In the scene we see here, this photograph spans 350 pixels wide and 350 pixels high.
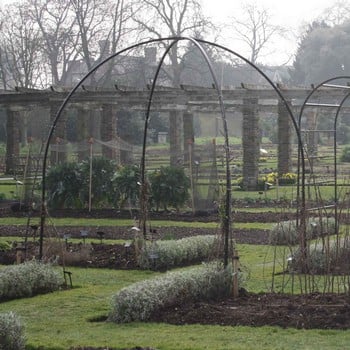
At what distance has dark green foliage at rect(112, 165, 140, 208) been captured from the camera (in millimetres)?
21562

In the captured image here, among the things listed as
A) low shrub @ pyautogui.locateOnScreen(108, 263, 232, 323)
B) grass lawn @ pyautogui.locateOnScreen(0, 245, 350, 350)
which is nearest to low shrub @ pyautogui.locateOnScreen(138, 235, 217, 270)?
grass lawn @ pyautogui.locateOnScreen(0, 245, 350, 350)

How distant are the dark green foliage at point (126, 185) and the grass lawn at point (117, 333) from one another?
1093cm

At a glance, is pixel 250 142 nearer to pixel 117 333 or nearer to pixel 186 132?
pixel 186 132

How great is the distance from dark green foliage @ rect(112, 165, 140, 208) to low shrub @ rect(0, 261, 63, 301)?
1049cm

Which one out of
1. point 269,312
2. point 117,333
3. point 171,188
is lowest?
point 117,333

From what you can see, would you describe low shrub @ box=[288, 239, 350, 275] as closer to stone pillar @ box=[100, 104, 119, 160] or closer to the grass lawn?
the grass lawn

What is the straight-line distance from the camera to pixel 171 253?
1273 cm

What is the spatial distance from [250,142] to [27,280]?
65.0 feet

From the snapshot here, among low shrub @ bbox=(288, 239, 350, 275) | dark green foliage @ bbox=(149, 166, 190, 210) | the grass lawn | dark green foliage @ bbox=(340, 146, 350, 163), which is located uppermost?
dark green foliage @ bbox=(340, 146, 350, 163)

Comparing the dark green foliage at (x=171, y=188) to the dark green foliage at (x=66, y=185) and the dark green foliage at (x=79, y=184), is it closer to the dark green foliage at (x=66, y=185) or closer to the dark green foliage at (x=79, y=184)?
the dark green foliage at (x=79, y=184)

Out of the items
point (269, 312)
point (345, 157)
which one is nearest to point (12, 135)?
point (345, 157)

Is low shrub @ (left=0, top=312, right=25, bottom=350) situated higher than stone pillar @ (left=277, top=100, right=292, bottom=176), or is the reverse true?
stone pillar @ (left=277, top=100, right=292, bottom=176)

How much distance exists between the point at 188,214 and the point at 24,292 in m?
10.7

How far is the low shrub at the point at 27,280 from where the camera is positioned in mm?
10414
